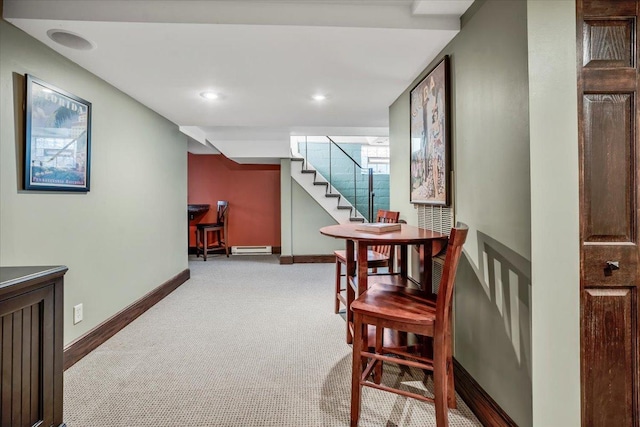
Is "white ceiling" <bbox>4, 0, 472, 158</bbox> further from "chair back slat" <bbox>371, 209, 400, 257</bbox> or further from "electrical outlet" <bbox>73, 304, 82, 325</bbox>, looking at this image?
"electrical outlet" <bbox>73, 304, 82, 325</bbox>

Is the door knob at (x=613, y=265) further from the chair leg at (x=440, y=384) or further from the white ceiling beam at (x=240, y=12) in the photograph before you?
the white ceiling beam at (x=240, y=12)

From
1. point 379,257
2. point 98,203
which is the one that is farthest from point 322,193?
point 98,203

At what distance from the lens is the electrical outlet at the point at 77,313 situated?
7.30ft

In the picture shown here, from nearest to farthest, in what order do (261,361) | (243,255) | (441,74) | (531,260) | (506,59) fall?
1. (531,260)
2. (506,59)
3. (441,74)
4. (261,361)
5. (243,255)

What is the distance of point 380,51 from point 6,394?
8.30 feet

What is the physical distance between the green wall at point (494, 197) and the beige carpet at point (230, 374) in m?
0.38

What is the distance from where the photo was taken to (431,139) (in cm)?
219

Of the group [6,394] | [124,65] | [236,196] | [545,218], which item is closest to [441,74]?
[545,218]

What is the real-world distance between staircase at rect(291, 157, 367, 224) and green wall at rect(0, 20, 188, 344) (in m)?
2.17

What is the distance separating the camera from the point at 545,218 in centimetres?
127

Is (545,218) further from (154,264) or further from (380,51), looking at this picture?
(154,264)

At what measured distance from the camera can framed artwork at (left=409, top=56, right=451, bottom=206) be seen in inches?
77.9

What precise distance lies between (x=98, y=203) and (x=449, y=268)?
2.68 metres

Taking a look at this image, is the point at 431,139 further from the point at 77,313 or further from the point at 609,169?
the point at 77,313
